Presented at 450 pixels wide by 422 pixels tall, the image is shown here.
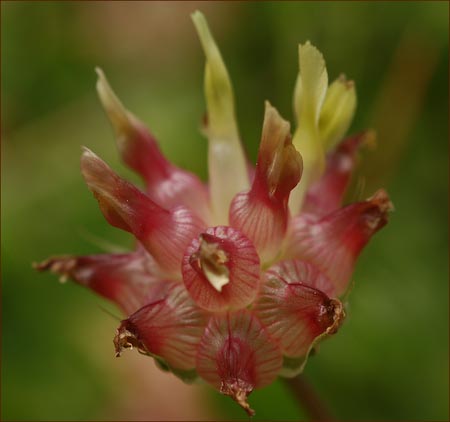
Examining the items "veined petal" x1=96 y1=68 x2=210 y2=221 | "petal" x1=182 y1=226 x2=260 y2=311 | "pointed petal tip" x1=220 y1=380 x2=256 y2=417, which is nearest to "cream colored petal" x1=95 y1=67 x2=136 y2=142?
"veined petal" x1=96 y1=68 x2=210 y2=221

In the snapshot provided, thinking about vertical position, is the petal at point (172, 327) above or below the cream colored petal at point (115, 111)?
below

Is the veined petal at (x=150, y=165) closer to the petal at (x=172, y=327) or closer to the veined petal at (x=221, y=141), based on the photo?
the veined petal at (x=221, y=141)

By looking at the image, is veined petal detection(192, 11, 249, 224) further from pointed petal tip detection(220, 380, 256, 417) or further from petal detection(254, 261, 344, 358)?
pointed petal tip detection(220, 380, 256, 417)

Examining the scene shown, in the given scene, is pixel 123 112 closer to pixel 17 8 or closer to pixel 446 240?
pixel 446 240

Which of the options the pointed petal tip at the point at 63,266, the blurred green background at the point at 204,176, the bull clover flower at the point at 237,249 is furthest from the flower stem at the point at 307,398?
the blurred green background at the point at 204,176

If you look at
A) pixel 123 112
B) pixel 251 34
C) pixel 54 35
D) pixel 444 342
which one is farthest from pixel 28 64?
pixel 444 342

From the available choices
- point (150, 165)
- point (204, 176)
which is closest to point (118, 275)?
point (150, 165)
